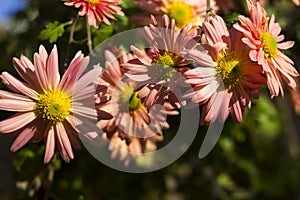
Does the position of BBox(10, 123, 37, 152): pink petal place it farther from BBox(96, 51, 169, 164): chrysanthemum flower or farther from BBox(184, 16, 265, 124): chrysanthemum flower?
BBox(184, 16, 265, 124): chrysanthemum flower

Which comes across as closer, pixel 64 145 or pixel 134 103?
pixel 64 145

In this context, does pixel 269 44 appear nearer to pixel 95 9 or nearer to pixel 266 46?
pixel 266 46

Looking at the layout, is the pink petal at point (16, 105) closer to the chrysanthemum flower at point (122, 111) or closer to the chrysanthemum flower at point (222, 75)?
the chrysanthemum flower at point (122, 111)

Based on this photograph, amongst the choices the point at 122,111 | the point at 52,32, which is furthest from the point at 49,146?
the point at 52,32

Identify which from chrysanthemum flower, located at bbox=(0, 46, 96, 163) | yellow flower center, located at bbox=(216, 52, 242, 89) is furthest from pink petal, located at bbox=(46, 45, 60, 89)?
yellow flower center, located at bbox=(216, 52, 242, 89)

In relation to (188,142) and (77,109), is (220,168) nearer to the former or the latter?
(188,142)

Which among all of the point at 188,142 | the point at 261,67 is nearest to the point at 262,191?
the point at 188,142

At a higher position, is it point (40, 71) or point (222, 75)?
point (40, 71)

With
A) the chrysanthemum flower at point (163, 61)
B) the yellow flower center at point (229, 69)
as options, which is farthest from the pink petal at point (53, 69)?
the yellow flower center at point (229, 69)

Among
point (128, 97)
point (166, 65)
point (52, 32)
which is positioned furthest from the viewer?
point (52, 32)
